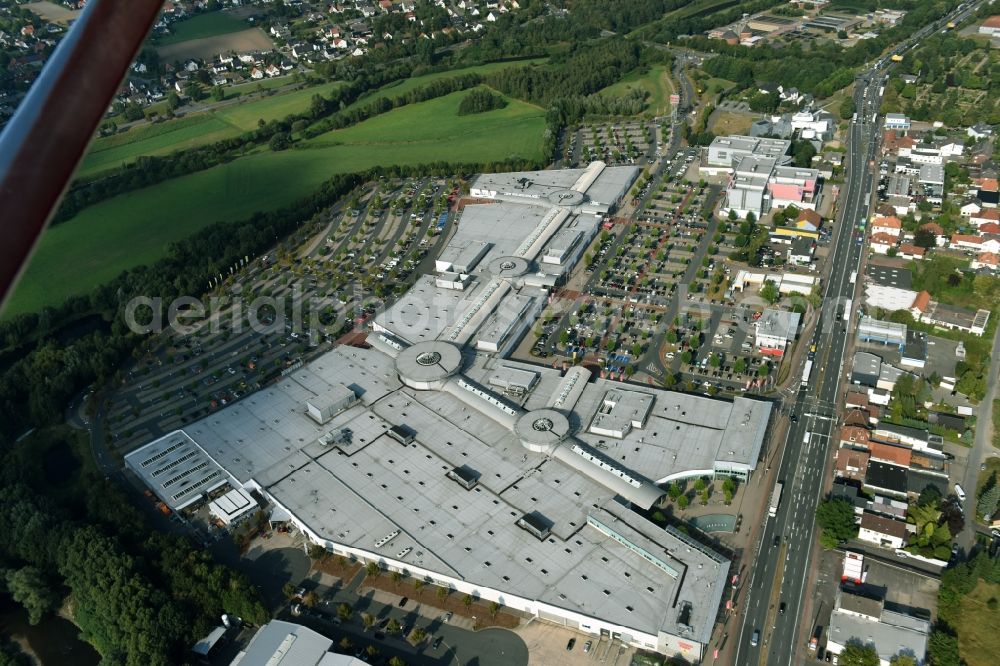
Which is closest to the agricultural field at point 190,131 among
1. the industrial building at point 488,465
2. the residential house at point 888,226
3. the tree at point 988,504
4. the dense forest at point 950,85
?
the industrial building at point 488,465

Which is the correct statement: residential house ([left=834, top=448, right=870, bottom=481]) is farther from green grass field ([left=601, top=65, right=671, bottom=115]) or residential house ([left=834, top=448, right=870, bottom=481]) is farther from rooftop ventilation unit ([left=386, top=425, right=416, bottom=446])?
green grass field ([left=601, top=65, right=671, bottom=115])

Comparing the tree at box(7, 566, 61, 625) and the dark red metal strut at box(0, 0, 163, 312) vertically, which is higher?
the dark red metal strut at box(0, 0, 163, 312)

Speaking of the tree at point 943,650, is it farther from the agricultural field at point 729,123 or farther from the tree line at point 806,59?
the tree line at point 806,59

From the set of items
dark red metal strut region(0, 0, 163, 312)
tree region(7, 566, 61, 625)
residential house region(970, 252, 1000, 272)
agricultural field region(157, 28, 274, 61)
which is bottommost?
tree region(7, 566, 61, 625)

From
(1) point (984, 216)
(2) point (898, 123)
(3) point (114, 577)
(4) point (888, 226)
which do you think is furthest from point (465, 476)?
(2) point (898, 123)

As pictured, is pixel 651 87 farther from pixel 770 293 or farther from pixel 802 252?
pixel 770 293

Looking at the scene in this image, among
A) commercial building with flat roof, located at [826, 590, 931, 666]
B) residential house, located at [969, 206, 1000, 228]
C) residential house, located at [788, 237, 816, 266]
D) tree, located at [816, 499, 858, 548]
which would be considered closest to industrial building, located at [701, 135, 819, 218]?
residential house, located at [788, 237, 816, 266]

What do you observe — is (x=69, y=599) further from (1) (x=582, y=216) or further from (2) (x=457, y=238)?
(1) (x=582, y=216)
